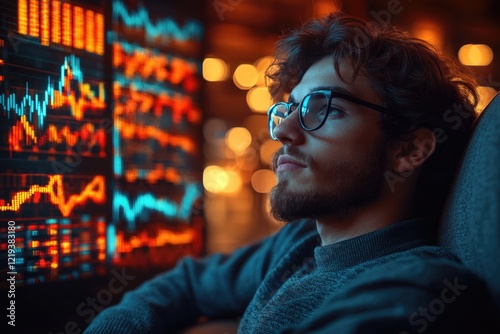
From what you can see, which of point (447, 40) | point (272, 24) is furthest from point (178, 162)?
point (447, 40)

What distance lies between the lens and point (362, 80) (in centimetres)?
122

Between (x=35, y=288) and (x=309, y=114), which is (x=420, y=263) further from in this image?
(x=35, y=288)

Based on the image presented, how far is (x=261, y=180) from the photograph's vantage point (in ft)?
17.4

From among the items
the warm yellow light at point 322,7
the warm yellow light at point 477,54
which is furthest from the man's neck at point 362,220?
the warm yellow light at point 477,54

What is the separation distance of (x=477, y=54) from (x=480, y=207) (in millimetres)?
3440

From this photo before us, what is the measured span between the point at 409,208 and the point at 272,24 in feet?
9.82

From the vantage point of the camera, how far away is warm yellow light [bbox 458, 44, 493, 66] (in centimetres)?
383

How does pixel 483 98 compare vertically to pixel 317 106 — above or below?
above

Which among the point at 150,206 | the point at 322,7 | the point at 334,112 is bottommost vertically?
the point at 150,206

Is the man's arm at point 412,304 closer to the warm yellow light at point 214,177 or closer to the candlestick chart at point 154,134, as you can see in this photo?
the candlestick chart at point 154,134

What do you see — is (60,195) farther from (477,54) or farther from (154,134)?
(477,54)

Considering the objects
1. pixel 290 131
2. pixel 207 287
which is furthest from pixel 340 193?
pixel 207 287

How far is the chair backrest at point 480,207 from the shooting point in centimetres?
81

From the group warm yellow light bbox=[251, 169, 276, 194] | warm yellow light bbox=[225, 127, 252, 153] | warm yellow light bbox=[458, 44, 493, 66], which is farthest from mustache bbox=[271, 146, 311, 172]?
warm yellow light bbox=[251, 169, 276, 194]
